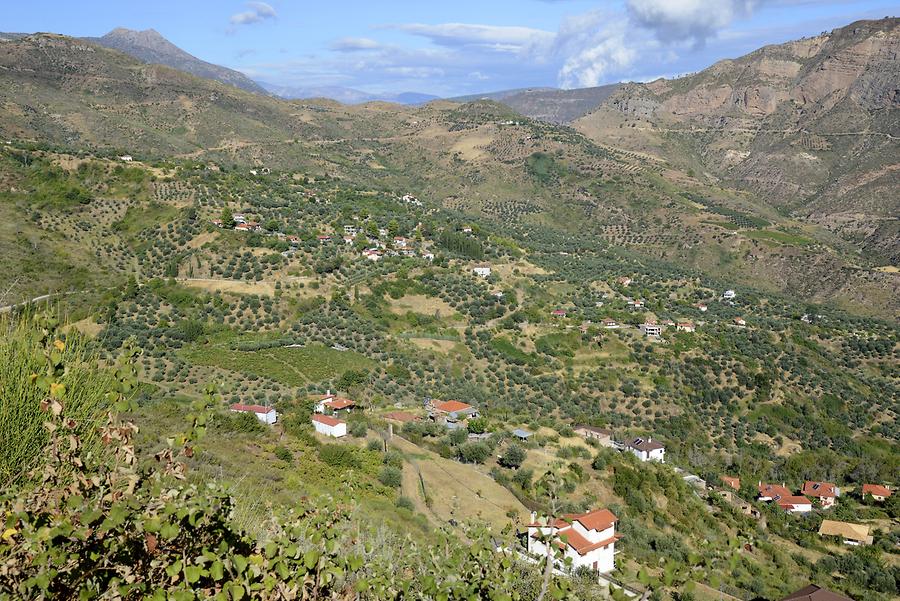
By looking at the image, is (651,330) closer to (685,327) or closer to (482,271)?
(685,327)

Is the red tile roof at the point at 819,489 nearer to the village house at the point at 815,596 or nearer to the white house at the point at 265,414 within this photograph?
the village house at the point at 815,596

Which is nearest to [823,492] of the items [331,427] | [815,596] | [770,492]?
[770,492]

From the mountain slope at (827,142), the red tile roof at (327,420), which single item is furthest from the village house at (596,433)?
the mountain slope at (827,142)

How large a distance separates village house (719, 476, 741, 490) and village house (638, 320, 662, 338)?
55.2 ft

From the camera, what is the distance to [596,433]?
34.6 m

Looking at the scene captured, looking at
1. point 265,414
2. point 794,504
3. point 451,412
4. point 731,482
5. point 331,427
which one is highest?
point 265,414

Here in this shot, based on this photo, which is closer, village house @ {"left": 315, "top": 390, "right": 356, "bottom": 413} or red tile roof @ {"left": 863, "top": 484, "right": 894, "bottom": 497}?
village house @ {"left": 315, "top": 390, "right": 356, "bottom": 413}

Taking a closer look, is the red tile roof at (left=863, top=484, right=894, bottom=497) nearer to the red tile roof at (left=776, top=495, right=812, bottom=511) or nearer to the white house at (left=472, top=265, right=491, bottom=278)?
the red tile roof at (left=776, top=495, right=812, bottom=511)

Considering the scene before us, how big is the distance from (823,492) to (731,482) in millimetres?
6284

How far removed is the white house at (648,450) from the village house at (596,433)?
4.21 ft

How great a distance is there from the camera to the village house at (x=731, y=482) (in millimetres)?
33703

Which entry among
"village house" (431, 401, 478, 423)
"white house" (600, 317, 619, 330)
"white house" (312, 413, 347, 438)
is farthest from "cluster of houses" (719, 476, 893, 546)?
"white house" (312, 413, 347, 438)

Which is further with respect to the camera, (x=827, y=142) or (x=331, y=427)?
(x=827, y=142)

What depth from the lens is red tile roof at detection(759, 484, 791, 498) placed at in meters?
34.3
